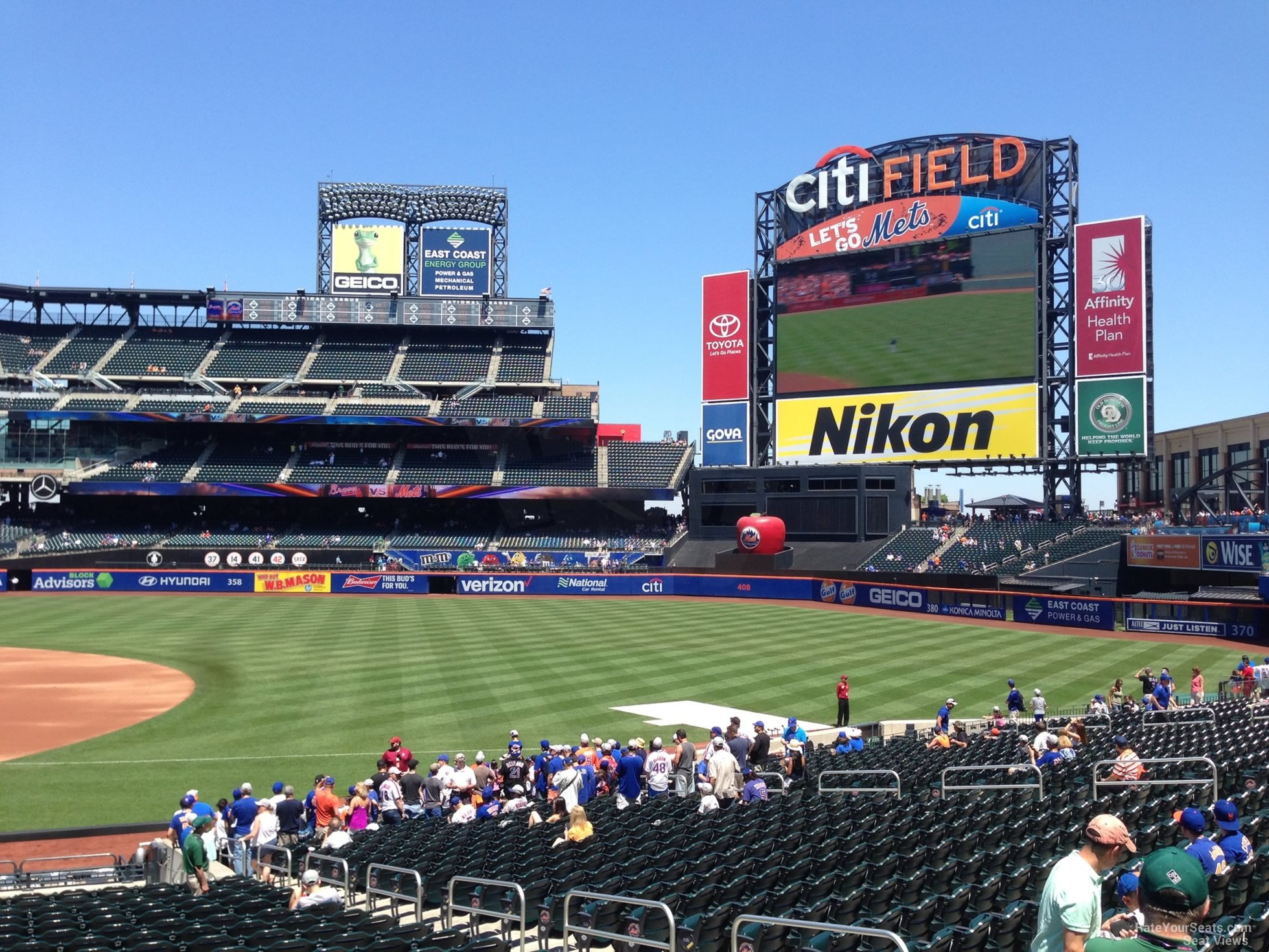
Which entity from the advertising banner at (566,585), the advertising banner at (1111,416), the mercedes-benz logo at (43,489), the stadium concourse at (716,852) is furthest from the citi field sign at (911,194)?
the mercedes-benz logo at (43,489)

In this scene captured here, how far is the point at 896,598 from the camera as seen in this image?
51906mm

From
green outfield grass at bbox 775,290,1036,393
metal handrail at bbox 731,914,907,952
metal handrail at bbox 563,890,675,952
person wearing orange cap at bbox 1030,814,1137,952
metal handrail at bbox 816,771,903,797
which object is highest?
green outfield grass at bbox 775,290,1036,393

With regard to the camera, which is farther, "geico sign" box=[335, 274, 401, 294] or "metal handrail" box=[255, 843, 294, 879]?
"geico sign" box=[335, 274, 401, 294]

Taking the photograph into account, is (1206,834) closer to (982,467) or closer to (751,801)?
(751,801)

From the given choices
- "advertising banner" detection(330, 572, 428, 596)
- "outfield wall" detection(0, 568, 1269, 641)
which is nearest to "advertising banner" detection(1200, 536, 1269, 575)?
"outfield wall" detection(0, 568, 1269, 641)

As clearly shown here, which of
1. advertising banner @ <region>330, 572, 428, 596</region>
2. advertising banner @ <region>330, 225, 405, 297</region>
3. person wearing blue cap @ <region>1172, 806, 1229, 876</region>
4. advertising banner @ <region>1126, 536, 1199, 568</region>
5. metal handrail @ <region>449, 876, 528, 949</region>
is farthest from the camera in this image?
advertising banner @ <region>330, 225, 405, 297</region>

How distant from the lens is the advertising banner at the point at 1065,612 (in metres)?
42.5

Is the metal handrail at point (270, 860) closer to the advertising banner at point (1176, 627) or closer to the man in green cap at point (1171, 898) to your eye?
the man in green cap at point (1171, 898)

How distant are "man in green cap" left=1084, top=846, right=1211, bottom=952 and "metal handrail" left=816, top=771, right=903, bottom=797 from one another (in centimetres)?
1045

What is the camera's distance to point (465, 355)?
3447 inches

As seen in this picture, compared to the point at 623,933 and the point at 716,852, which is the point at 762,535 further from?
the point at 623,933

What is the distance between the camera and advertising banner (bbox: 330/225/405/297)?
86.5 metres

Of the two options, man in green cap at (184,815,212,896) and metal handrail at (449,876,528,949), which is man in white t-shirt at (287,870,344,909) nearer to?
metal handrail at (449,876,528,949)

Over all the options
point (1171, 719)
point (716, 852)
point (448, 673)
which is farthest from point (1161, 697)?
point (448, 673)
